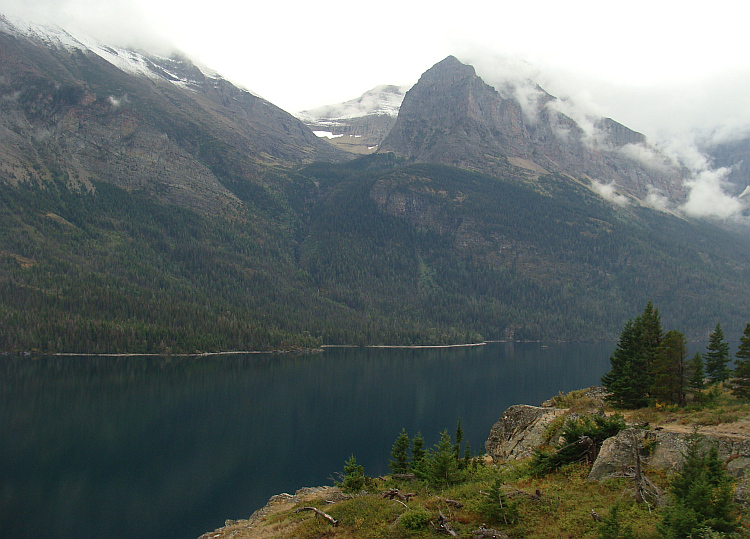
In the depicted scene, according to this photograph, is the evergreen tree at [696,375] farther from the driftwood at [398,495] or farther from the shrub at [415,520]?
the shrub at [415,520]

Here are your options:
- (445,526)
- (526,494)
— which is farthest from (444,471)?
(445,526)

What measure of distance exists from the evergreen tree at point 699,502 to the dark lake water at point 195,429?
4159 cm

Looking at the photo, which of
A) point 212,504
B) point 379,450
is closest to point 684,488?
point 212,504

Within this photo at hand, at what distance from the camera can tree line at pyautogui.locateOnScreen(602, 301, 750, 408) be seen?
3234cm

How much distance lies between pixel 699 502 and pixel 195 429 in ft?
262

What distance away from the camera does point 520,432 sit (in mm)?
35469

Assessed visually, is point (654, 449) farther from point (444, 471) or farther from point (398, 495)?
point (398, 495)

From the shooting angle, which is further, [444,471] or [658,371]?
[658,371]

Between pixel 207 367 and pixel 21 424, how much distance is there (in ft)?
260

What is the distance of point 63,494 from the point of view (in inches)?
2130

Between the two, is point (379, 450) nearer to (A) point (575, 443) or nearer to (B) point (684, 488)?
(A) point (575, 443)

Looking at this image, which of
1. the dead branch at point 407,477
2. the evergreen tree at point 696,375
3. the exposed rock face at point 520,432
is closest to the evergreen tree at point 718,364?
the evergreen tree at point 696,375

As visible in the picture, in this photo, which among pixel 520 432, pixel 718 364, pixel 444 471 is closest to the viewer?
pixel 444 471

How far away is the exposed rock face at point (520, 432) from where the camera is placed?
104 feet
